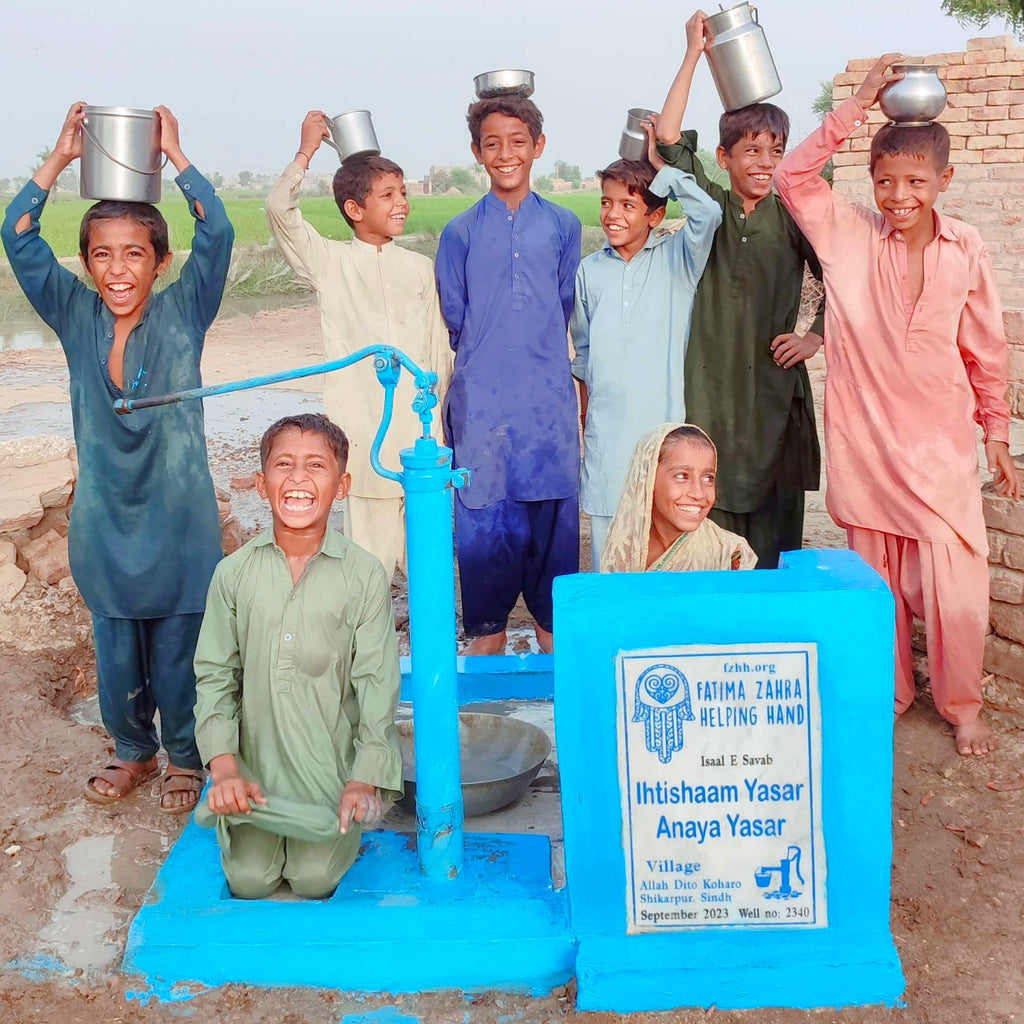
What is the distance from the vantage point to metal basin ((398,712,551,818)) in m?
2.99

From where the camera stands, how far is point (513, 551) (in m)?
3.92

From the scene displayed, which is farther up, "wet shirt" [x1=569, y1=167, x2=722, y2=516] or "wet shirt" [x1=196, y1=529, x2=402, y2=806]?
"wet shirt" [x1=569, y1=167, x2=722, y2=516]

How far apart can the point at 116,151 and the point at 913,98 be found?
2092 mm

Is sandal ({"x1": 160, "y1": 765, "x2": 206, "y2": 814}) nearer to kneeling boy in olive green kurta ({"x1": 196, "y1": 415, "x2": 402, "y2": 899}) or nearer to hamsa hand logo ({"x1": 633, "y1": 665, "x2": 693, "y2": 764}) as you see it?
kneeling boy in olive green kurta ({"x1": 196, "y1": 415, "x2": 402, "y2": 899})

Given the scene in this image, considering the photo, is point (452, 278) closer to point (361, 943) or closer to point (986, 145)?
point (361, 943)

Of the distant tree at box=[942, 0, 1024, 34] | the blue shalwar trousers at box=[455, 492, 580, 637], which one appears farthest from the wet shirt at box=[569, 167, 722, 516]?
the distant tree at box=[942, 0, 1024, 34]

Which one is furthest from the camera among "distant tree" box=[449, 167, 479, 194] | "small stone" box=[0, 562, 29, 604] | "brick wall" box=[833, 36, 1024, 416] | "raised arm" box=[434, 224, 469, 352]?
"distant tree" box=[449, 167, 479, 194]

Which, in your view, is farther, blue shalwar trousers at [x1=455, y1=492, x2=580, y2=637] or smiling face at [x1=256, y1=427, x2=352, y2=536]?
blue shalwar trousers at [x1=455, y1=492, x2=580, y2=637]

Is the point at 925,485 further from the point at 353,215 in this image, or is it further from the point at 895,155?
the point at 353,215

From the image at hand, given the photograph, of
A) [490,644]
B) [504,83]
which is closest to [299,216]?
[504,83]

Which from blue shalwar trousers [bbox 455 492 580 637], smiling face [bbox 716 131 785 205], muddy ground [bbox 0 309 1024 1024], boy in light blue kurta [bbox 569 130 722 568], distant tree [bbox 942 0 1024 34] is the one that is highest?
distant tree [bbox 942 0 1024 34]

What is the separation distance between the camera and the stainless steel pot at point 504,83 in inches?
147

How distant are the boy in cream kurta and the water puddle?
128 cm

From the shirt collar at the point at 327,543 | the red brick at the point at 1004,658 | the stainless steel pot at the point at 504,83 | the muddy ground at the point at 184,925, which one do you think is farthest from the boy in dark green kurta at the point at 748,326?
the shirt collar at the point at 327,543
